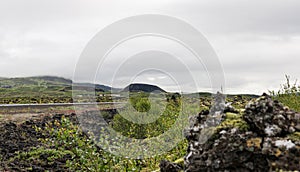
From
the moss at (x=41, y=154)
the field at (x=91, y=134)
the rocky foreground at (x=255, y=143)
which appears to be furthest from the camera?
the moss at (x=41, y=154)

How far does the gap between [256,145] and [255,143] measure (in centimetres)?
3

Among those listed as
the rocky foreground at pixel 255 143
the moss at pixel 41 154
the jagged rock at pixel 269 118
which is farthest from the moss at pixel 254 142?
the moss at pixel 41 154

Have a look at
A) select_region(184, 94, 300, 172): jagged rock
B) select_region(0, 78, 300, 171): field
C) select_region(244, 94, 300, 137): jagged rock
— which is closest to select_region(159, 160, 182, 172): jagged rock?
select_region(0, 78, 300, 171): field

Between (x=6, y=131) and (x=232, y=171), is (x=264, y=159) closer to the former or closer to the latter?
(x=232, y=171)

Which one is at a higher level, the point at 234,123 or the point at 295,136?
the point at 234,123

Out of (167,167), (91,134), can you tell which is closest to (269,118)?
(167,167)

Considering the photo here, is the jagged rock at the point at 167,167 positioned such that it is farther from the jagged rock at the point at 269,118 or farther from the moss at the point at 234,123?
the jagged rock at the point at 269,118

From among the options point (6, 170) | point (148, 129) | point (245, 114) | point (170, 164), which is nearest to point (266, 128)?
point (245, 114)

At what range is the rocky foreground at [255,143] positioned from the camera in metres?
4.74

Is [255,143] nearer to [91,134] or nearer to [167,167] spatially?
[167,167]

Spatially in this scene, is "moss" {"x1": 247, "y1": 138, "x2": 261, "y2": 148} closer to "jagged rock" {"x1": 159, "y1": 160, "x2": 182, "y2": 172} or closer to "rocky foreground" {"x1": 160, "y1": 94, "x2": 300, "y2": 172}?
"rocky foreground" {"x1": 160, "y1": 94, "x2": 300, "y2": 172}

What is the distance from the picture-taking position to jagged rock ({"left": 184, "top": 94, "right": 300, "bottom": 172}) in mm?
4742

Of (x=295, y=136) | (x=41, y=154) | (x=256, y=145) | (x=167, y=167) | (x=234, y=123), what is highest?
(x=234, y=123)

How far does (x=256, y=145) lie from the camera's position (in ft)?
16.0
